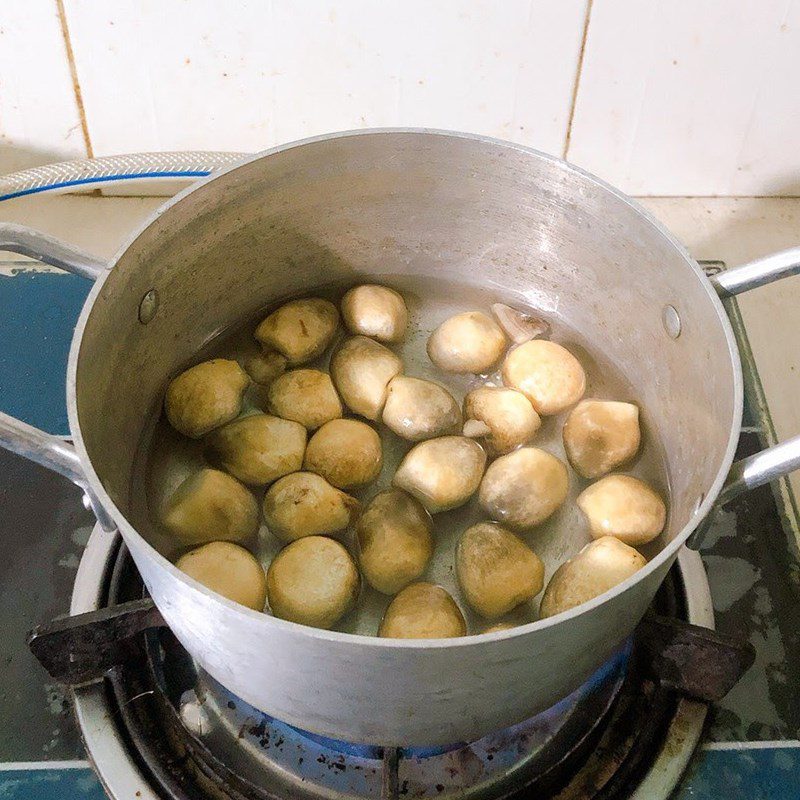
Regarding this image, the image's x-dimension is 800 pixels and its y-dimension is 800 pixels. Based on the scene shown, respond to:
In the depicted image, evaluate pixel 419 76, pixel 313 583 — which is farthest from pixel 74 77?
pixel 313 583

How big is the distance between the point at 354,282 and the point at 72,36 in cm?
36

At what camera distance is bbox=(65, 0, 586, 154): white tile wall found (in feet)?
2.73

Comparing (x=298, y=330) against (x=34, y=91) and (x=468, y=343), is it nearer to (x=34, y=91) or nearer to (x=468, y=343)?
(x=468, y=343)

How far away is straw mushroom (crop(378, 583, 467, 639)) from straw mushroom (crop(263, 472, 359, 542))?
9cm

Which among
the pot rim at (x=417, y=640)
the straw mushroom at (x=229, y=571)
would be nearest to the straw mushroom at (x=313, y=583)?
the straw mushroom at (x=229, y=571)

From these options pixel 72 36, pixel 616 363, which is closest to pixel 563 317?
pixel 616 363

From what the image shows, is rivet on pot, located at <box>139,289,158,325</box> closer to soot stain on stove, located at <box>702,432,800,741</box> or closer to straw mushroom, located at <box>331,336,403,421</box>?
straw mushroom, located at <box>331,336,403,421</box>

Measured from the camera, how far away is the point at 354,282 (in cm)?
90

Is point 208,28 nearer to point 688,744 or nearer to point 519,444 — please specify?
point 519,444

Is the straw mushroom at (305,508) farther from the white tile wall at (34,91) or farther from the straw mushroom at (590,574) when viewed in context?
the white tile wall at (34,91)

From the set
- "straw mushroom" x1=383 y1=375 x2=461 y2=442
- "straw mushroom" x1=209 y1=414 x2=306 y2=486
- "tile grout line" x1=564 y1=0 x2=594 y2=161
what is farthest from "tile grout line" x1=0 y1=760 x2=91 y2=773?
"tile grout line" x1=564 y1=0 x2=594 y2=161

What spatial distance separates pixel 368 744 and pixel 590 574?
20 cm

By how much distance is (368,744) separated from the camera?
1.84 ft

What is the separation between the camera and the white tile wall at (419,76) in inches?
32.9
